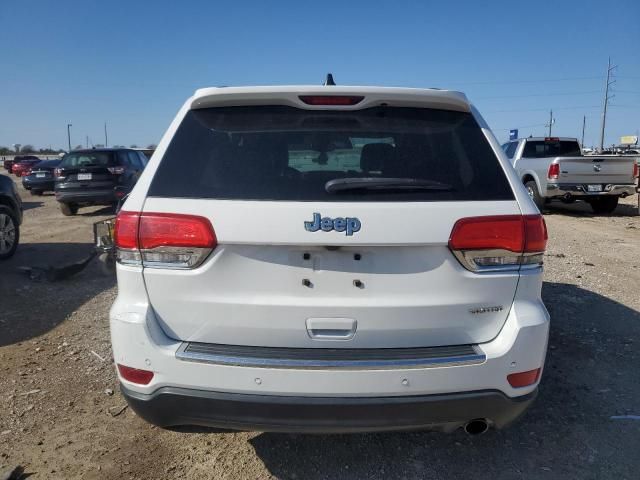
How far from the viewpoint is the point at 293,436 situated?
293 centimetres

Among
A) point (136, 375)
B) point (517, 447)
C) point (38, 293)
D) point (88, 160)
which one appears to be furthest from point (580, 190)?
point (136, 375)

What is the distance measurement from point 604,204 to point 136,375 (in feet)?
46.9

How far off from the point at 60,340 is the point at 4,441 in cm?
159

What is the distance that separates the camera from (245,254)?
6.86 ft

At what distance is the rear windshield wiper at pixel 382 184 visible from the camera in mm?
2109

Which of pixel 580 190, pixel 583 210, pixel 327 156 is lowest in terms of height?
pixel 583 210

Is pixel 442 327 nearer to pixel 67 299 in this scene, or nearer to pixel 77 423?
pixel 77 423

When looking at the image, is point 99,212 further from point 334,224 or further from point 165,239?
point 334,224

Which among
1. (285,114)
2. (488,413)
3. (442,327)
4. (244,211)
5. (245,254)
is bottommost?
(488,413)

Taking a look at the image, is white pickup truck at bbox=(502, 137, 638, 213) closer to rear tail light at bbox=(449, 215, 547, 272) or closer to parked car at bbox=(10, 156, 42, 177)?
rear tail light at bbox=(449, 215, 547, 272)

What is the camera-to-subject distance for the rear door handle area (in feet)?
6.84

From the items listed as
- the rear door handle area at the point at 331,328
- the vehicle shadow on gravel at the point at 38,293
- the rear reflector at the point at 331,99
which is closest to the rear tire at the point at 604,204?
the vehicle shadow on gravel at the point at 38,293

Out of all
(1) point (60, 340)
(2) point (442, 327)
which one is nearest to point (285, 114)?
(2) point (442, 327)

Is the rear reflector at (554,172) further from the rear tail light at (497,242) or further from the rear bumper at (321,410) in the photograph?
the rear bumper at (321,410)
